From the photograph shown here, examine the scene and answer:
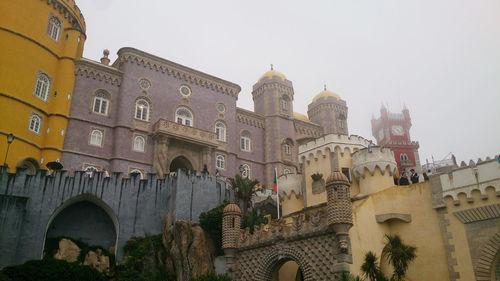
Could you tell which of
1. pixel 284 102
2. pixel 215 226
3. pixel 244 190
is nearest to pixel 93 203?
pixel 215 226

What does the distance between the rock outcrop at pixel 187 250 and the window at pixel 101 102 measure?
14353mm

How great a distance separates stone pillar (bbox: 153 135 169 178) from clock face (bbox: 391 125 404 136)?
2287 inches

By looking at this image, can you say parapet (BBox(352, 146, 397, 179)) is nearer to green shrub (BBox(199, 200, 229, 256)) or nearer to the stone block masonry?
green shrub (BBox(199, 200, 229, 256))

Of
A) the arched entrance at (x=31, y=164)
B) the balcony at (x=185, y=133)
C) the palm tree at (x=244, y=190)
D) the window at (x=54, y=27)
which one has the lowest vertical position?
the palm tree at (x=244, y=190)

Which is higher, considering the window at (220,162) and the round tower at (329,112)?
the round tower at (329,112)

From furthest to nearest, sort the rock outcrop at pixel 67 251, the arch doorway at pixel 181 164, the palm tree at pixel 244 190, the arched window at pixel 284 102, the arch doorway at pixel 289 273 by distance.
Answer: the arched window at pixel 284 102
the arch doorway at pixel 181 164
the palm tree at pixel 244 190
the rock outcrop at pixel 67 251
the arch doorway at pixel 289 273

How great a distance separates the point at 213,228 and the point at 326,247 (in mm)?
8788

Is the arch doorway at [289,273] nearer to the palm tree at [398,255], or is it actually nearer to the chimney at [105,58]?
the palm tree at [398,255]

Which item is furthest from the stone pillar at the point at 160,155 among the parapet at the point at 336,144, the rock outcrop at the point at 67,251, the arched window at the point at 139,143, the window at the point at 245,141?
the parapet at the point at 336,144

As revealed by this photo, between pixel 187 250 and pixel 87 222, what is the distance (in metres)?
7.21

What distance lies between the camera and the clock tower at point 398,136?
78125 mm

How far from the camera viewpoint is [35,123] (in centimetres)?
3381

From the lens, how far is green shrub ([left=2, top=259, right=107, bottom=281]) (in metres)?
20.8

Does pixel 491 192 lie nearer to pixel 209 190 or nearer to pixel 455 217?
pixel 455 217
